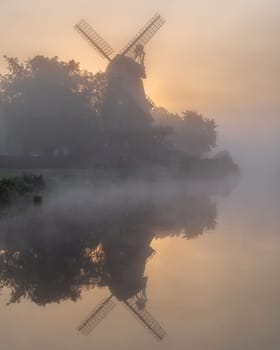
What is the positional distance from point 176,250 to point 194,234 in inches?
170

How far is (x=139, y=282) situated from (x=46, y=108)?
50707mm

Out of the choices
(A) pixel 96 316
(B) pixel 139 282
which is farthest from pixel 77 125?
(A) pixel 96 316

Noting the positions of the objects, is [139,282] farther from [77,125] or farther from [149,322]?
[77,125]

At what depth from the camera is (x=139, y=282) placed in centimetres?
1596

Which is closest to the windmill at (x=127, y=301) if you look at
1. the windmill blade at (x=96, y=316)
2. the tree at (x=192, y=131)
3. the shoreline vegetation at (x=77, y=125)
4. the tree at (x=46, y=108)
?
the windmill blade at (x=96, y=316)

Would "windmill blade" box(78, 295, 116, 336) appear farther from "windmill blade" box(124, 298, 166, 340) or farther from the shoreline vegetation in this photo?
the shoreline vegetation

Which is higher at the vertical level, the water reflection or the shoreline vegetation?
the shoreline vegetation

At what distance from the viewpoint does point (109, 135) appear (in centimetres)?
6512

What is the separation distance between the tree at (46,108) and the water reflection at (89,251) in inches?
1151

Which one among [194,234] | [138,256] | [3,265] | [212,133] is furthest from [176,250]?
[212,133]

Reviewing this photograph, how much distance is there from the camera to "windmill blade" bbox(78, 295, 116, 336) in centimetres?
1167

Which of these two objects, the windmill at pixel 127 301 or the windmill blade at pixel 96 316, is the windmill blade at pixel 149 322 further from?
the windmill blade at pixel 96 316

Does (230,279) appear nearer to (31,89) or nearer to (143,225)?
(143,225)

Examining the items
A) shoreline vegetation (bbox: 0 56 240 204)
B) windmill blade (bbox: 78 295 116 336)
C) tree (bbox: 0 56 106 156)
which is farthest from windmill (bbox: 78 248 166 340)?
tree (bbox: 0 56 106 156)
